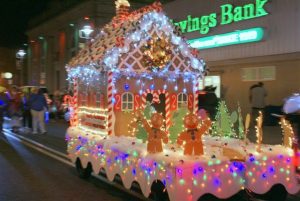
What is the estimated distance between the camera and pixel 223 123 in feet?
26.6

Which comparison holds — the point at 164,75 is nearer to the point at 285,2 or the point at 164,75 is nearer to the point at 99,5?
the point at 285,2

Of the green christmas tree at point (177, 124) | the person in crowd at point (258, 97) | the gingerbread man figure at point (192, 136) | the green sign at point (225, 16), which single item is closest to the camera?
the gingerbread man figure at point (192, 136)

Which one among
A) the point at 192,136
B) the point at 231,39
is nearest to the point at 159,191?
the point at 192,136

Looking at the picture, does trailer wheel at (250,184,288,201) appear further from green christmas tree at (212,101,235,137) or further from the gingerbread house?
the gingerbread house

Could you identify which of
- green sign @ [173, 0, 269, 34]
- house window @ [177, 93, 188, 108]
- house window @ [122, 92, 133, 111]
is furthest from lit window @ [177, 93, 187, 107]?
green sign @ [173, 0, 269, 34]

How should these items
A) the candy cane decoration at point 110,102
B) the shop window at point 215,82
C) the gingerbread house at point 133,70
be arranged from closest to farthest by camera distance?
1. the candy cane decoration at point 110,102
2. the gingerbread house at point 133,70
3. the shop window at point 215,82

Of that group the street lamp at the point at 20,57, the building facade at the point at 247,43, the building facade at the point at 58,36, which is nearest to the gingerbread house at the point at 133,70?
the building facade at the point at 247,43

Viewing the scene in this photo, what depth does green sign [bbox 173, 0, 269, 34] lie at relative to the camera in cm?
1989

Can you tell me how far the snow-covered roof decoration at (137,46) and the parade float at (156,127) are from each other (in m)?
0.02

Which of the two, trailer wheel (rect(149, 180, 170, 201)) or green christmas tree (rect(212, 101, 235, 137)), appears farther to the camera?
green christmas tree (rect(212, 101, 235, 137))

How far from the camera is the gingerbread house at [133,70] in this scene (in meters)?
8.67

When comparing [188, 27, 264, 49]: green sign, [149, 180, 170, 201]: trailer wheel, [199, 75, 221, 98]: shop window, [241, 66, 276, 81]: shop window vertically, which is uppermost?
[188, 27, 264, 49]: green sign

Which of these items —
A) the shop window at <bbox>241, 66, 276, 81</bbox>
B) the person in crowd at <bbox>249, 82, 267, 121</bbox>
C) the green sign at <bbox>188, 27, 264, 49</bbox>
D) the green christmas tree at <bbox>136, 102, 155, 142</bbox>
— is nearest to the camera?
the green christmas tree at <bbox>136, 102, 155, 142</bbox>

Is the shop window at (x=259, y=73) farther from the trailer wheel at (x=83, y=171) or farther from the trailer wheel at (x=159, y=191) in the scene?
the trailer wheel at (x=159, y=191)
